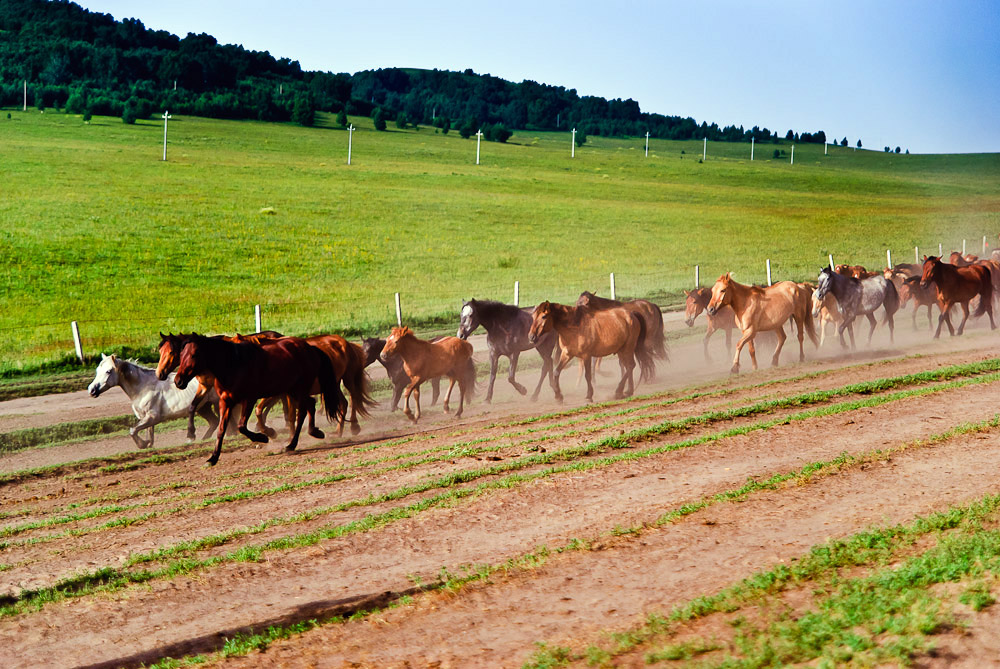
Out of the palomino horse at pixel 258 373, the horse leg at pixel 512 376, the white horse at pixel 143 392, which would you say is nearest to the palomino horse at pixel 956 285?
the horse leg at pixel 512 376

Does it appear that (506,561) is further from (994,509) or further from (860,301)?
(860,301)

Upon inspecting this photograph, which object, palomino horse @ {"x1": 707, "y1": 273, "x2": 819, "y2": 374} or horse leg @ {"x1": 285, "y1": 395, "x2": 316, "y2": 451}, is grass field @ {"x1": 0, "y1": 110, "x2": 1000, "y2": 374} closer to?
horse leg @ {"x1": 285, "y1": 395, "x2": 316, "y2": 451}

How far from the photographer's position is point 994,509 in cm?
877

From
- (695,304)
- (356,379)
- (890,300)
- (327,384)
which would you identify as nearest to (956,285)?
(890,300)

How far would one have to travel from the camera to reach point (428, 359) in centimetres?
1894

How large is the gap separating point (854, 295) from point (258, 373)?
1654cm

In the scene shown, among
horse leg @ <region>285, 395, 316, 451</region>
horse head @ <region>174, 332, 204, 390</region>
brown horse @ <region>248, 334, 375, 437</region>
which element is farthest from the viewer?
brown horse @ <region>248, 334, 375, 437</region>

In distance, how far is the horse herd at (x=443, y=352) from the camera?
51.2ft

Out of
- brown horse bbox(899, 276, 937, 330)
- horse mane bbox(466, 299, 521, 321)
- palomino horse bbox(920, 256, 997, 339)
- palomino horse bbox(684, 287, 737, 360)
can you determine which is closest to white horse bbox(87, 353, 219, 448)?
horse mane bbox(466, 299, 521, 321)

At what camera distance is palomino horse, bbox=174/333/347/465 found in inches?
591

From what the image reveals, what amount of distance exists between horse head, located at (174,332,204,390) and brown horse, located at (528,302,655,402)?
6651 millimetres

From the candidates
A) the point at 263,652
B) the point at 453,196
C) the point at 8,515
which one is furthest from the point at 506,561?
the point at 453,196

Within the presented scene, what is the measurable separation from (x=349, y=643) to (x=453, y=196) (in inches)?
2942

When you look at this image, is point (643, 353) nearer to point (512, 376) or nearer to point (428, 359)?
point (512, 376)
